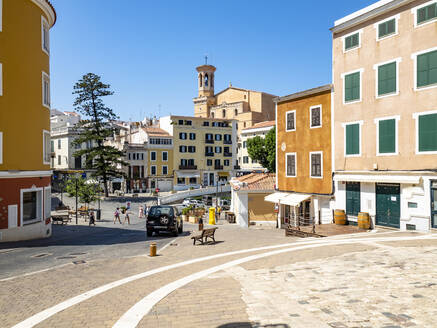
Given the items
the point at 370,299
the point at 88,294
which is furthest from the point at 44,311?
the point at 370,299

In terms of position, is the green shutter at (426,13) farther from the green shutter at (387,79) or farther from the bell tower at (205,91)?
the bell tower at (205,91)

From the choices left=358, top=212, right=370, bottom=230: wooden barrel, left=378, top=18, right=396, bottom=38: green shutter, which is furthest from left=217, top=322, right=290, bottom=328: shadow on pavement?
left=378, top=18, right=396, bottom=38: green shutter

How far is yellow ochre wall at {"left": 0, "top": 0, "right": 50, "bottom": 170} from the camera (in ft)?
67.1

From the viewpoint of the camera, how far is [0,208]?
19.7 meters

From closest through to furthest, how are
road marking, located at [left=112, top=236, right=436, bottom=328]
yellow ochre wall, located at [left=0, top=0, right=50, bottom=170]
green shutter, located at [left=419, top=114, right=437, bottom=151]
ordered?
1. road marking, located at [left=112, top=236, right=436, bottom=328]
2. green shutter, located at [left=419, top=114, right=437, bottom=151]
3. yellow ochre wall, located at [left=0, top=0, right=50, bottom=170]

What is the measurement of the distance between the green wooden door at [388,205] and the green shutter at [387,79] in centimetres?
549

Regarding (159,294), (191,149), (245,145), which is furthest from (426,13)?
(245,145)

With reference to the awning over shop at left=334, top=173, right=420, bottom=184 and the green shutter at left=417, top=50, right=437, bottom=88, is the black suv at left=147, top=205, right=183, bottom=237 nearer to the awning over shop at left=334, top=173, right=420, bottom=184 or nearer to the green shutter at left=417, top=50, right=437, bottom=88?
the awning over shop at left=334, top=173, right=420, bottom=184

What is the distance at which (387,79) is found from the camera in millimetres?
21094

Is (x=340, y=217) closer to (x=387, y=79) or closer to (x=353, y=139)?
(x=353, y=139)

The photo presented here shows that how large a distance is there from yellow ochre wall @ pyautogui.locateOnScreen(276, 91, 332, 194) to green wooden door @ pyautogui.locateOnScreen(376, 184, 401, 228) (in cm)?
386

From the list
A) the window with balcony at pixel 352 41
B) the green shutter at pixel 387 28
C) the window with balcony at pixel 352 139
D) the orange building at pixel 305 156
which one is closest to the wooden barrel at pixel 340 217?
the orange building at pixel 305 156

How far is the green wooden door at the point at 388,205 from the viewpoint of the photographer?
20344 millimetres

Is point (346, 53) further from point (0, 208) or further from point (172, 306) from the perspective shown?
point (0, 208)
